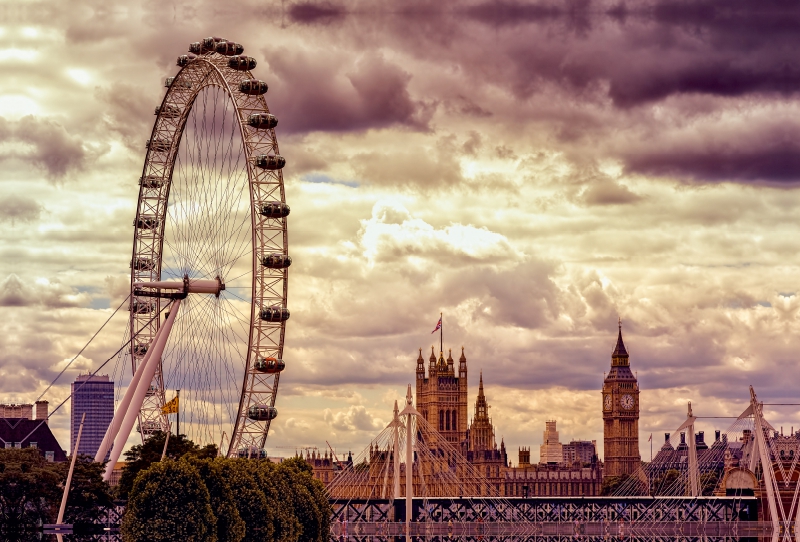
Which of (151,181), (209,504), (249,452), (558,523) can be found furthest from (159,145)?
(558,523)

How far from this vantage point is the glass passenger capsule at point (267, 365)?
96438 millimetres

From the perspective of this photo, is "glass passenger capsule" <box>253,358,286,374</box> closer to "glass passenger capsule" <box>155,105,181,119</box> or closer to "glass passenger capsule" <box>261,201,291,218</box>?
"glass passenger capsule" <box>261,201,291,218</box>

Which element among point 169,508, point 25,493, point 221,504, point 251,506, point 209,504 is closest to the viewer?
point 169,508

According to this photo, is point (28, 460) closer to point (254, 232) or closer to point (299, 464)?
point (254, 232)

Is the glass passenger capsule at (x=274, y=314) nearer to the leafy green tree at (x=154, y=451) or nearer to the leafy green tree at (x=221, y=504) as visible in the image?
the leafy green tree at (x=221, y=504)

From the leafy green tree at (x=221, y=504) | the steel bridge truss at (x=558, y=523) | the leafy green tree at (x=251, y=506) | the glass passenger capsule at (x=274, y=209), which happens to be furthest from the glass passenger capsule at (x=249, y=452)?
the steel bridge truss at (x=558, y=523)

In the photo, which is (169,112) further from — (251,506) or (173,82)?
(251,506)

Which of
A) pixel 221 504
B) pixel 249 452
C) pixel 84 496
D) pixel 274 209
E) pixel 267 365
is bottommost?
pixel 221 504

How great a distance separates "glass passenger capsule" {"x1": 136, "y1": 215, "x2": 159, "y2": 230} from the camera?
378ft

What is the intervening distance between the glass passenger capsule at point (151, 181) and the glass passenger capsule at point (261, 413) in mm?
25332

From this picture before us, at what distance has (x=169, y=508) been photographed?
83938 mm

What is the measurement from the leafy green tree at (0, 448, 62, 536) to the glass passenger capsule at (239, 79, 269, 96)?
1038 inches

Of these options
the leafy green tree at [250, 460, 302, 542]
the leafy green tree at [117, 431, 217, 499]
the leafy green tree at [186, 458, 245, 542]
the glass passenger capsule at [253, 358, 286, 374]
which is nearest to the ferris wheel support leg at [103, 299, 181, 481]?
the leafy green tree at [186, 458, 245, 542]

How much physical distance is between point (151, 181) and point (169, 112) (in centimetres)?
652
